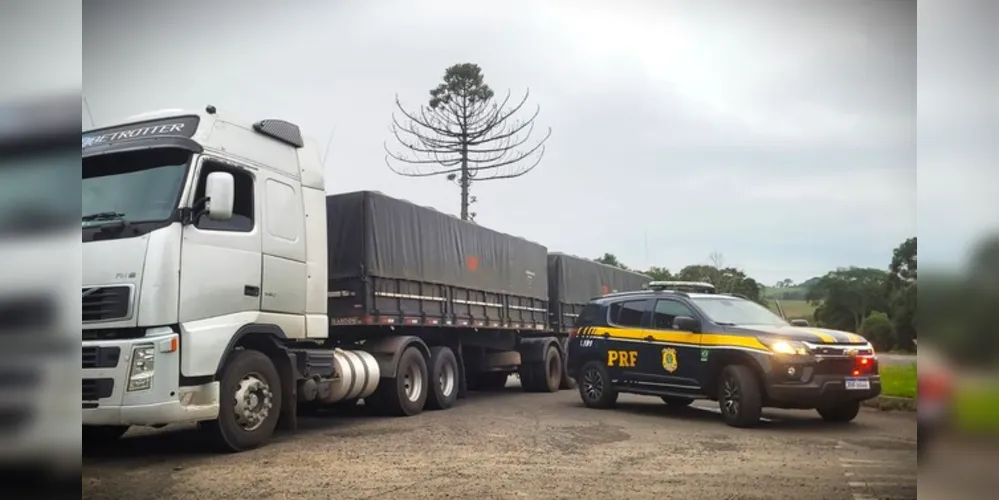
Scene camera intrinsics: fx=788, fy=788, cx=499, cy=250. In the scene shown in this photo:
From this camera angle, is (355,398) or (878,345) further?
(355,398)

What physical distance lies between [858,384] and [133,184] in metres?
6.01

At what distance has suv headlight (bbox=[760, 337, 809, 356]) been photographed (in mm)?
6934

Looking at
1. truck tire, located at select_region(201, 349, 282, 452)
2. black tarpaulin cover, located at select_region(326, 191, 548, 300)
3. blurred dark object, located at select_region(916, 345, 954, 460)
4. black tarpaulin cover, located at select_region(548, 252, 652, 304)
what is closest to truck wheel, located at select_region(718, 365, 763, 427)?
blurred dark object, located at select_region(916, 345, 954, 460)

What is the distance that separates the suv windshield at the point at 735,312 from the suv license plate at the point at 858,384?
0.73 metres

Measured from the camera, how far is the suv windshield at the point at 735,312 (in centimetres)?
718

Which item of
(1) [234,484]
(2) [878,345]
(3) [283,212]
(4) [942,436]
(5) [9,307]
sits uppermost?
(3) [283,212]

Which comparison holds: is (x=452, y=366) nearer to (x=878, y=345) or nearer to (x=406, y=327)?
(x=406, y=327)

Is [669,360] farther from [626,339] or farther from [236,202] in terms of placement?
[236,202]

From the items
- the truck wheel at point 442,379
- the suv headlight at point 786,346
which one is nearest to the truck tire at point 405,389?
the truck wheel at point 442,379

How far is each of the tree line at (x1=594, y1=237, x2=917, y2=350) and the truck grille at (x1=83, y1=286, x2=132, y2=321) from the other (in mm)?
4810

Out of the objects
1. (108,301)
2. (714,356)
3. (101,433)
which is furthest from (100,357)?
(714,356)

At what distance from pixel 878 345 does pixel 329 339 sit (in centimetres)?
600

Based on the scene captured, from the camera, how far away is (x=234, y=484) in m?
5.57

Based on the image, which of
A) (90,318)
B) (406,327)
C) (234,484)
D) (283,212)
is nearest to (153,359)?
(90,318)
